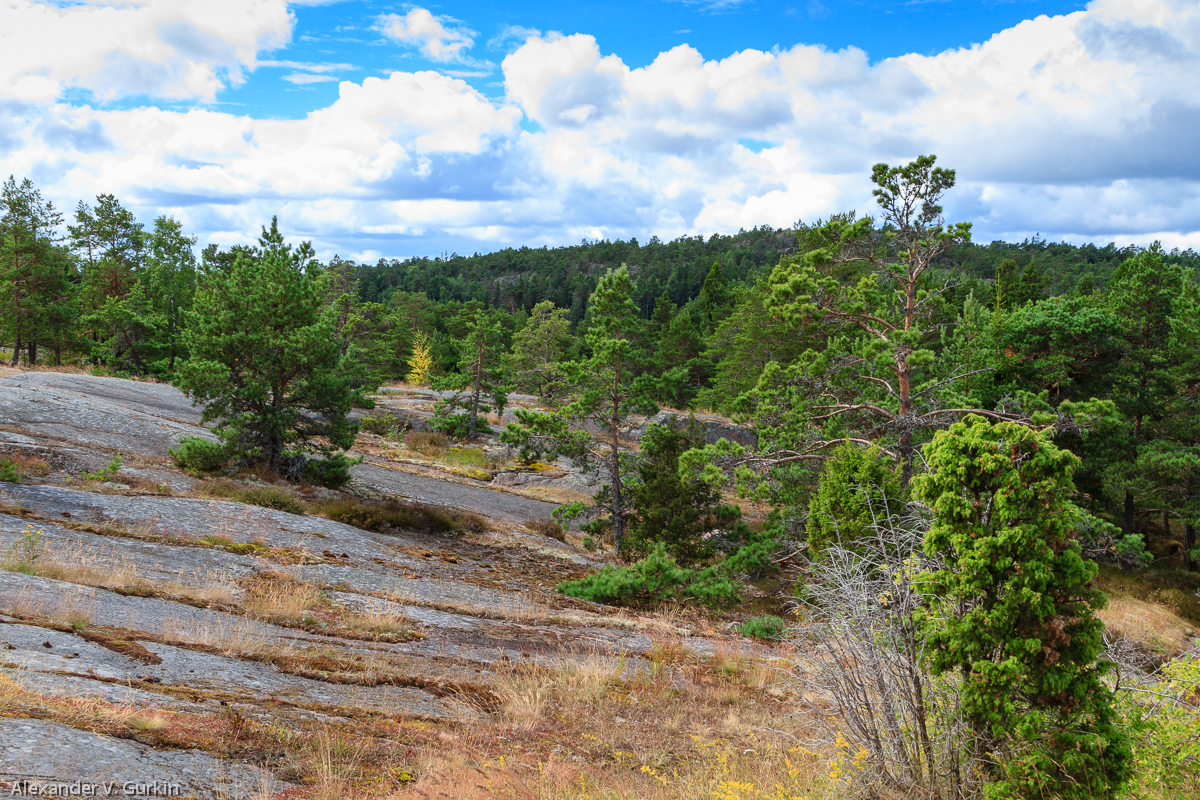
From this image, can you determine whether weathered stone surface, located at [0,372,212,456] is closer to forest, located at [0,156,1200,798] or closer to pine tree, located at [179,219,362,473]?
forest, located at [0,156,1200,798]

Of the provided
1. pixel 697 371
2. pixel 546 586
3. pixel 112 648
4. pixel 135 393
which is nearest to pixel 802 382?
pixel 546 586

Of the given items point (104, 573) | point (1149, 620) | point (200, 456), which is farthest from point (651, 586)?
point (1149, 620)

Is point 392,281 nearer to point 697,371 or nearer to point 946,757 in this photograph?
point 697,371

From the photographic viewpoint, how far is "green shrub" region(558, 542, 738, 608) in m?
14.2

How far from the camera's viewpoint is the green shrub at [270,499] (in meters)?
15.4

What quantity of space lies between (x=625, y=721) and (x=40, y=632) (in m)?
5.67

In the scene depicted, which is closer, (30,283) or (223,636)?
(223,636)

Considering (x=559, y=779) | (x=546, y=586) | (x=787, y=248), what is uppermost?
(x=787, y=248)

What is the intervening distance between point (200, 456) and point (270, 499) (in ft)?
11.6

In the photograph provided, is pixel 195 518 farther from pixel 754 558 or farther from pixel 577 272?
pixel 577 272

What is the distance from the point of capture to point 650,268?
154m

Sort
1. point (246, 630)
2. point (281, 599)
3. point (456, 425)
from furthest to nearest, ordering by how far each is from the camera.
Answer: point (456, 425), point (281, 599), point (246, 630)

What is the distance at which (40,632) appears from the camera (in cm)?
635

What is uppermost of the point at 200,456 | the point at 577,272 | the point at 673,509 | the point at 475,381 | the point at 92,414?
the point at 577,272
